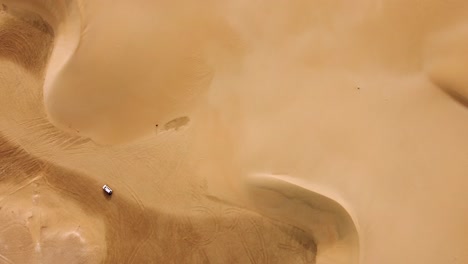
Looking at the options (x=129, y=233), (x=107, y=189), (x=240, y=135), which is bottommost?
(x=129, y=233)

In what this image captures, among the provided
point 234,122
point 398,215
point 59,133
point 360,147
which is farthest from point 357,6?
point 59,133

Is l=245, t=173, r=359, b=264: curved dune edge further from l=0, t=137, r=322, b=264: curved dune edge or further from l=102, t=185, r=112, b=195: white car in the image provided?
l=102, t=185, r=112, b=195: white car

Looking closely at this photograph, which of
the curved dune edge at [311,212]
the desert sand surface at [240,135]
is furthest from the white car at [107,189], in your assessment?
the curved dune edge at [311,212]

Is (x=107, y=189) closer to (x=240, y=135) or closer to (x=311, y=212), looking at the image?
(x=240, y=135)

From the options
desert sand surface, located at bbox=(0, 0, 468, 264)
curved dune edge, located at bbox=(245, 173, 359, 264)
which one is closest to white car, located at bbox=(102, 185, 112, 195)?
desert sand surface, located at bbox=(0, 0, 468, 264)

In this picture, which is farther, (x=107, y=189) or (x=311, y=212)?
(x=107, y=189)

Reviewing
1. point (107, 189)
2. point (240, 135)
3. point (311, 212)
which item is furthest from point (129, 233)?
point (311, 212)

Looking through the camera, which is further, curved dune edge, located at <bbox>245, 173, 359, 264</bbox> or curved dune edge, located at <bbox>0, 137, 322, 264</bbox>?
curved dune edge, located at <bbox>0, 137, 322, 264</bbox>

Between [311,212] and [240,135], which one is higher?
[240,135]

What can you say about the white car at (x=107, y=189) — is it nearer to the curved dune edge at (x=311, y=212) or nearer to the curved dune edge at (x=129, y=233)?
the curved dune edge at (x=129, y=233)
